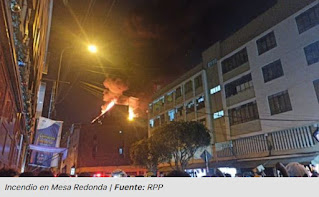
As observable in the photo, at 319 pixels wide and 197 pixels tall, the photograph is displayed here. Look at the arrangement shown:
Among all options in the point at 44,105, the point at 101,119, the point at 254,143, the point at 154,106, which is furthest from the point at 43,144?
the point at 101,119

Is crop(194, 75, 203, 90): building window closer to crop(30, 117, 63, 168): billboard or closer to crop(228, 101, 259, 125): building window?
crop(228, 101, 259, 125): building window

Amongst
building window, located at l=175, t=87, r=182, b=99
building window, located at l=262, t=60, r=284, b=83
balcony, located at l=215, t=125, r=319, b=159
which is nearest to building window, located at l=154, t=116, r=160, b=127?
building window, located at l=175, t=87, r=182, b=99

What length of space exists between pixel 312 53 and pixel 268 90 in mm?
3110

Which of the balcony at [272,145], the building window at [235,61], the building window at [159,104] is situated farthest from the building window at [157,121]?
the building window at [235,61]

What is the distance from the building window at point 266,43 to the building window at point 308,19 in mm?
1638

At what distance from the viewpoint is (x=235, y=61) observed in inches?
659

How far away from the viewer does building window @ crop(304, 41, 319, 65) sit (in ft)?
37.0

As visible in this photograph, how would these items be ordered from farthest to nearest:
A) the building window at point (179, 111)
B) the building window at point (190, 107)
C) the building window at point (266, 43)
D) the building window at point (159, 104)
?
1. the building window at point (159, 104)
2. the building window at point (179, 111)
3. the building window at point (190, 107)
4. the building window at point (266, 43)

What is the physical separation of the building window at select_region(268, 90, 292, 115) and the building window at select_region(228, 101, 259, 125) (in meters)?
1.19

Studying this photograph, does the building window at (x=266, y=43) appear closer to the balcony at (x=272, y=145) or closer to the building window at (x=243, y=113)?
the building window at (x=243, y=113)

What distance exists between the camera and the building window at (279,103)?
12586 mm

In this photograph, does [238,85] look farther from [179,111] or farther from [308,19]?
[179,111]

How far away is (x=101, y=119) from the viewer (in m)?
30.3
